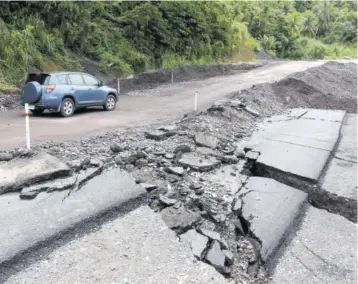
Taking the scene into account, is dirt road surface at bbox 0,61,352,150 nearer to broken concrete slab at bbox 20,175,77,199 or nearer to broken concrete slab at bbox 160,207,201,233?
broken concrete slab at bbox 20,175,77,199

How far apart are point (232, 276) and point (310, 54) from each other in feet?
210

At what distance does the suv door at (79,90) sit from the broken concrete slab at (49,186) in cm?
692

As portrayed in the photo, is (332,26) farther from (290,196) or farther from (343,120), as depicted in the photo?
(290,196)

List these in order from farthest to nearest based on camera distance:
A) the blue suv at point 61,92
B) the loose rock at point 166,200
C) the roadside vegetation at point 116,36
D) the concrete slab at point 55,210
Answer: the roadside vegetation at point 116,36 < the blue suv at point 61,92 < the loose rock at point 166,200 < the concrete slab at point 55,210

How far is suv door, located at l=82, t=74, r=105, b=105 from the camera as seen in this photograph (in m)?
13.3

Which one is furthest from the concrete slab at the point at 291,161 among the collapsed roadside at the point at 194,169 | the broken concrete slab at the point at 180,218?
the broken concrete slab at the point at 180,218

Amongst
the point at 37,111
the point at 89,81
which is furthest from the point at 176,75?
the point at 37,111

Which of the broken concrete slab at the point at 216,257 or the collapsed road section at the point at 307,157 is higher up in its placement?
the collapsed road section at the point at 307,157

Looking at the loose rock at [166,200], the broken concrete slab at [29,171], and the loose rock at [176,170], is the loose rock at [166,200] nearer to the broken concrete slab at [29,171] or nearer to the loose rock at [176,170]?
the loose rock at [176,170]

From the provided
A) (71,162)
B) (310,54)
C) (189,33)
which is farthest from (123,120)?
(310,54)

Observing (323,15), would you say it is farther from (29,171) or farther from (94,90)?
(29,171)

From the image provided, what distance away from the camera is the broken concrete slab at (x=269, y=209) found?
592 centimetres

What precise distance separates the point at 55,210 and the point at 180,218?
191 centimetres

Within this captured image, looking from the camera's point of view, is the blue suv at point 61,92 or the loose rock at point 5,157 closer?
the loose rock at point 5,157
